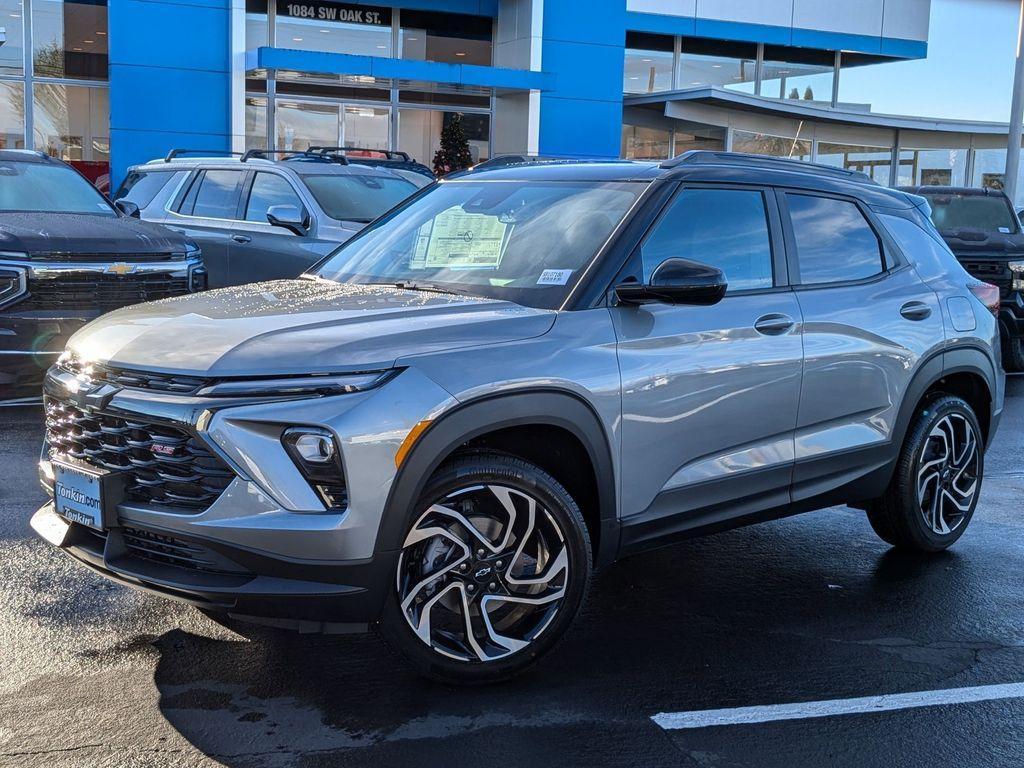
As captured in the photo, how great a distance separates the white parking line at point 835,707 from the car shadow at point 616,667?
0.06 metres

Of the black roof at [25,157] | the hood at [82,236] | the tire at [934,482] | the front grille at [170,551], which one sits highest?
the black roof at [25,157]

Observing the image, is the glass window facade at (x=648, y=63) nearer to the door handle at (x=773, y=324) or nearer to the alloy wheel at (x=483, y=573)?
the door handle at (x=773, y=324)

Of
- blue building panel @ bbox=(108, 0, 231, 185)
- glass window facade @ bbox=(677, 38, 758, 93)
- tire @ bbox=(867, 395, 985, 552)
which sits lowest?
tire @ bbox=(867, 395, 985, 552)

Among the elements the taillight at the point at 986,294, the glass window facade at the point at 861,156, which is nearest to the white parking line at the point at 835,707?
the taillight at the point at 986,294

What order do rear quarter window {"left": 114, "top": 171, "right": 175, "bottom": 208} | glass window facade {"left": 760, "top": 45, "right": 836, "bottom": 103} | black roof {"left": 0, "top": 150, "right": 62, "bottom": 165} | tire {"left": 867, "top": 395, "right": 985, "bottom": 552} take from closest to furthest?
tire {"left": 867, "top": 395, "right": 985, "bottom": 552}, black roof {"left": 0, "top": 150, "right": 62, "bottom": 165}, rear quarter window {"left": 114, "top": 171, "right": 175, "bottom": 208}, glass window facade {"left": 760, "top": 45, "right": 836, "bottom": 103}

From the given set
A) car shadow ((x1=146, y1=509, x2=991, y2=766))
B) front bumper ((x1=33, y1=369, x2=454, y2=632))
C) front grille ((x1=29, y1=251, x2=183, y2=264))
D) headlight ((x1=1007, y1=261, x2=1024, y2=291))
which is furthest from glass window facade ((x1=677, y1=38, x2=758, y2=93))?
front bumper ((x1=33, y1=369, x2=454, y2=632))

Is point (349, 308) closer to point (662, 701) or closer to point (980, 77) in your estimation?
point (662, 701)

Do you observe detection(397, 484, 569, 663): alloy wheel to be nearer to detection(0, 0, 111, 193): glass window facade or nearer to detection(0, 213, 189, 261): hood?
detection(0, 213, 189, 261): hood

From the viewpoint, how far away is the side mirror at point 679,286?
4320 millimetres

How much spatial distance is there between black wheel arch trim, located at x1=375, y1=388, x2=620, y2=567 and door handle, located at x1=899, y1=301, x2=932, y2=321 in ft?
6.46

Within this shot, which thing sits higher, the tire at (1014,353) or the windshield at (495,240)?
the windshield at (495,240)

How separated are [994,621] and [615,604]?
5.16ft

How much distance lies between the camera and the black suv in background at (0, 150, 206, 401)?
27.2 feet

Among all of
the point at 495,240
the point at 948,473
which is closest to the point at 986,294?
the point at 948,473
